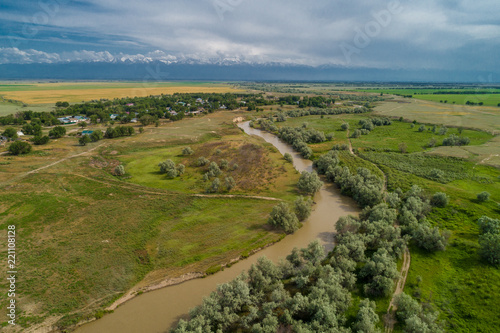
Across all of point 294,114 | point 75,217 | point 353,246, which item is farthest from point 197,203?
point 294,114

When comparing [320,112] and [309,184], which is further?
[320,112]

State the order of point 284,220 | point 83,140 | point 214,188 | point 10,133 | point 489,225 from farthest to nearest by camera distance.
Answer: point 10,133 < point 83,140 < point 214,188 < point 284,220 < point 489,225

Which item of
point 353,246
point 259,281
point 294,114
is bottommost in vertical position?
point 259,281

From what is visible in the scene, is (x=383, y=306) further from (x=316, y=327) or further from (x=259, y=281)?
(x=259, y=281)

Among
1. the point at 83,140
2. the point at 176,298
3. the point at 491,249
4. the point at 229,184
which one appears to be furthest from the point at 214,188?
the point at 83,140

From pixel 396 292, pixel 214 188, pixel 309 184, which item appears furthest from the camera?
pixel 214 188

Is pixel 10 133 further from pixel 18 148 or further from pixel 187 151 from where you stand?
pixel 187 151

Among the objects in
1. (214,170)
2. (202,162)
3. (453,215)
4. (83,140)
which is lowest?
(453,215)
